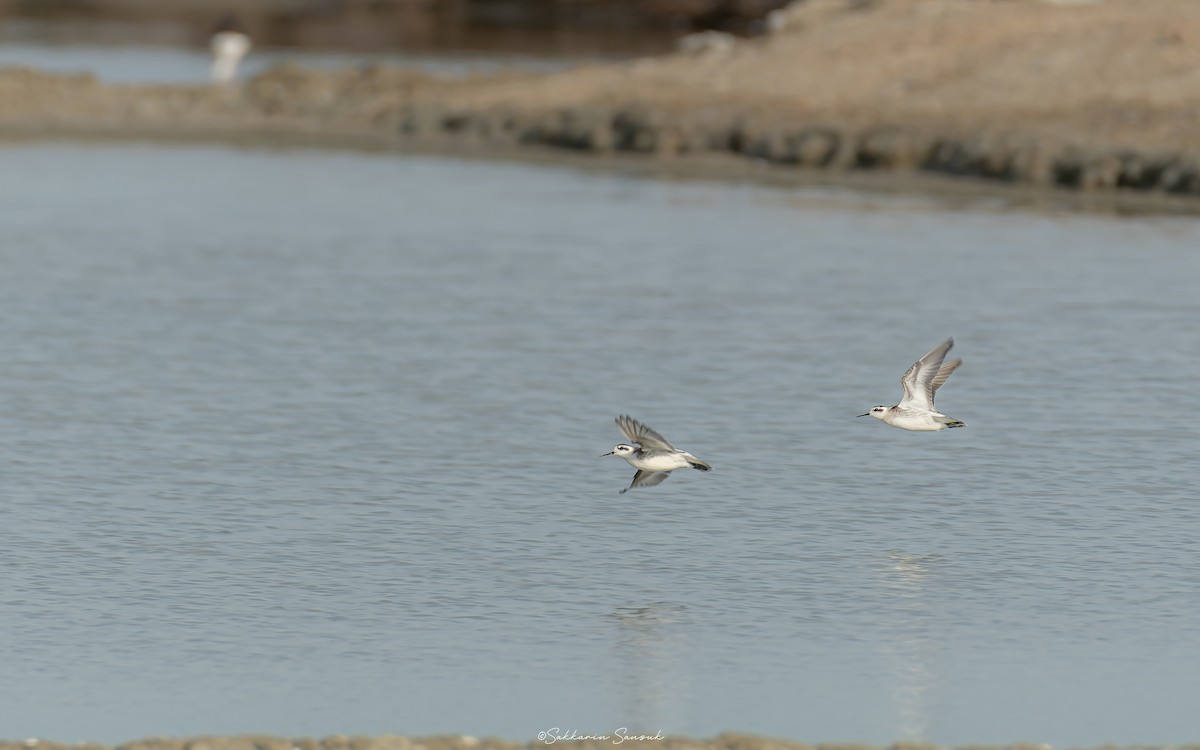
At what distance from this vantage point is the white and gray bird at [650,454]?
11844 mm

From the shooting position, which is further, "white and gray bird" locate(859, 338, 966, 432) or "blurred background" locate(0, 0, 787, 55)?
"blurred background" locate(0, 0, 787, 55)

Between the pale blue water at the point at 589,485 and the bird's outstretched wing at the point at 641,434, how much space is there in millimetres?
936

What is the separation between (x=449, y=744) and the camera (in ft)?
30.5

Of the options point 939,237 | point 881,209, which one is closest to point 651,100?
point 881,209

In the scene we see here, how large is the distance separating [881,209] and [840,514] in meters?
17.8

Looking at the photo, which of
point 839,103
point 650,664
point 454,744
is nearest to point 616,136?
point 839,103

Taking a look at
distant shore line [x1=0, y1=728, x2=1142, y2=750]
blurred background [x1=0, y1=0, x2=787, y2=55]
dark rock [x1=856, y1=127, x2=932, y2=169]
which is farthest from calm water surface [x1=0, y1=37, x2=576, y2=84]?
distant shore line [x1=0, y1=728, x2=1142, y2=750]

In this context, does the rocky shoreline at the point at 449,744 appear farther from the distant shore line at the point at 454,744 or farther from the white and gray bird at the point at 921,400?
the white and gray bird at the point at 921,400

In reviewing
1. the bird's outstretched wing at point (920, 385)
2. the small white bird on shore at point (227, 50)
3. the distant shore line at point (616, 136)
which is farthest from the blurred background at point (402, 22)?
the bird's outstretched wing at point (920, 385)

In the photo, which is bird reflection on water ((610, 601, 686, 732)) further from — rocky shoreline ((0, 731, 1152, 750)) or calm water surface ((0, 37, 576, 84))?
calm water surface ((0, 37, 576, 84))

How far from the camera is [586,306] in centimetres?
2342

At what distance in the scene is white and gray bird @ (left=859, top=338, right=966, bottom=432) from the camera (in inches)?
547

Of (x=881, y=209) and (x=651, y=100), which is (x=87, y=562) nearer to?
(x=881, y=209)

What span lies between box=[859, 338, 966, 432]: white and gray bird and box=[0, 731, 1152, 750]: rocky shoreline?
15.0 ft
